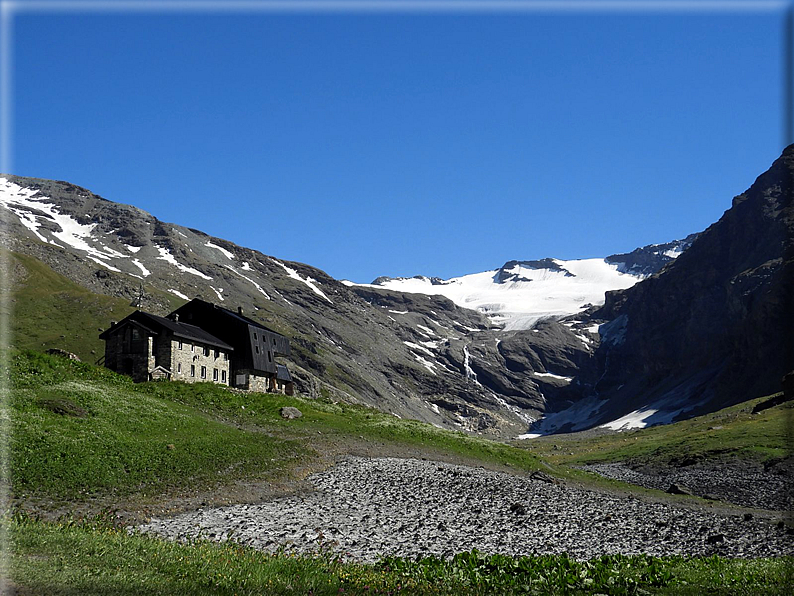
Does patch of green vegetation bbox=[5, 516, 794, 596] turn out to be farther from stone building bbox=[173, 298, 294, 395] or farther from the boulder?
stone building bbox=[173, 298, 294, 395]

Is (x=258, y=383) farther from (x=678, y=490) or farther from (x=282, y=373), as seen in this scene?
(x=678, y=490)

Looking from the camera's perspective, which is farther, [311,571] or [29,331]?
[29,331]

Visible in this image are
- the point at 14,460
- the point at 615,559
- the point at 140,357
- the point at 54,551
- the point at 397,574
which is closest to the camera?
the point at 54,551

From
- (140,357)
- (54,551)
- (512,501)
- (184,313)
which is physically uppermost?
(184,313)

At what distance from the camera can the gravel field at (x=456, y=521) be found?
2687 centimetres

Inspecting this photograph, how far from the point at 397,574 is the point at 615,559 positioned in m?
8.19

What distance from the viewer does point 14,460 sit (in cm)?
3084

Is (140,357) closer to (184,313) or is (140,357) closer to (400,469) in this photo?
(184,313)

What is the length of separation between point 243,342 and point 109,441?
142 ft

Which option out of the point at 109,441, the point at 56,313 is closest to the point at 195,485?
the point at 109,441

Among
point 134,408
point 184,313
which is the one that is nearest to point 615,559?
point 134,408

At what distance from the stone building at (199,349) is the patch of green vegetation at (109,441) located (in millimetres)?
9105

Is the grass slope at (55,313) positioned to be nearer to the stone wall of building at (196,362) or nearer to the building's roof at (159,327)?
the stone wall of building at (196,362)

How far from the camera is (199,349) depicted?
241ft
